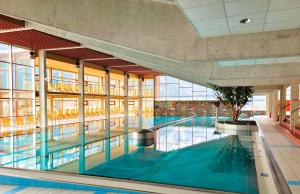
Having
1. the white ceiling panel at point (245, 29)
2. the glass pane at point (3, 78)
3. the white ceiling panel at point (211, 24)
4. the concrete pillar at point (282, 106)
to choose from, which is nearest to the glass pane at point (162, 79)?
the concrete pillar at point (282, 106)

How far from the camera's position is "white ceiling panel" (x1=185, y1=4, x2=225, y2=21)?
364cm

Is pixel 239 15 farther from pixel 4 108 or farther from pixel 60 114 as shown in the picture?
pixel 60 114

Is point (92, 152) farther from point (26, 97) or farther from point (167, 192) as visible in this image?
point (26, 97)

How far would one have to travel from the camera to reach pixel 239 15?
3.85m

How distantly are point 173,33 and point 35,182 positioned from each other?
4146 mm

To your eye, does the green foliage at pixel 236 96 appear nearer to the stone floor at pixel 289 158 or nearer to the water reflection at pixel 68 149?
the water reflection at pixel 68 149

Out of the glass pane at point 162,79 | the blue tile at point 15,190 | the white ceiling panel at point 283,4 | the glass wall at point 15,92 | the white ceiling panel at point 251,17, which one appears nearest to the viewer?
the white ceiling panel at point 283,4

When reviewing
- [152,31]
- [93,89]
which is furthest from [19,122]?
[152,31]

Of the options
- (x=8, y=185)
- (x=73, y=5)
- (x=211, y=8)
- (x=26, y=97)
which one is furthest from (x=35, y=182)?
(x=26, y=97)

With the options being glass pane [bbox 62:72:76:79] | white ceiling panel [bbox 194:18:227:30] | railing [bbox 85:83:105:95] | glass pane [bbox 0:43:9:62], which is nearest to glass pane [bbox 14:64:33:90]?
glass pane [bbox 0:43:9:62]

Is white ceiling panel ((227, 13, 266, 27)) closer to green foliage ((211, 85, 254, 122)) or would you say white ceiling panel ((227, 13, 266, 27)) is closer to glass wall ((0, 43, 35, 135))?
green foliage ((211, 85, 254, 122))

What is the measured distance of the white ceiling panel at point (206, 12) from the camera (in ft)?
11.9

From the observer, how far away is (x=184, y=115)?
85.1ft

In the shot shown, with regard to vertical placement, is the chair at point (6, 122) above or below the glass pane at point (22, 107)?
below
